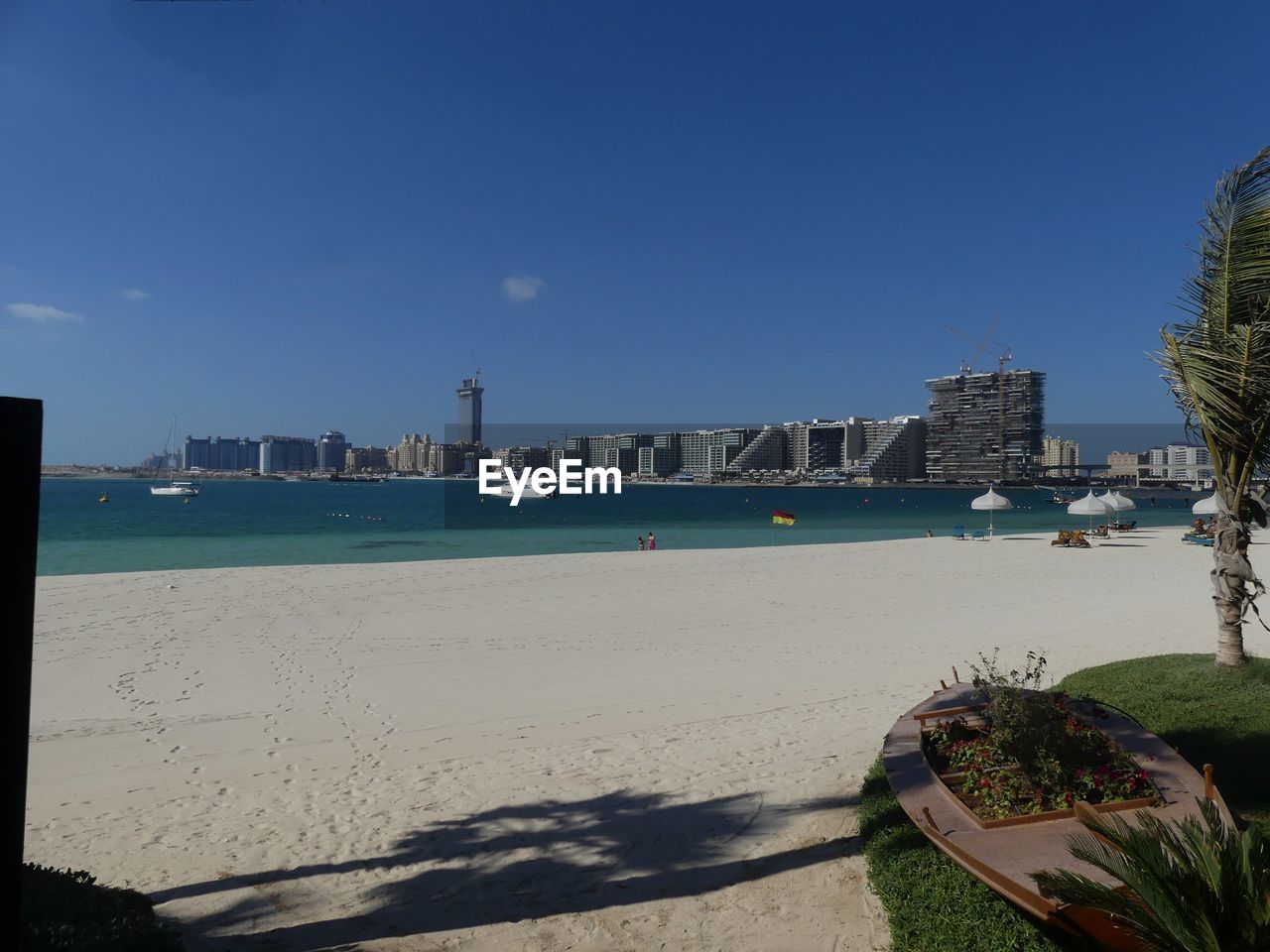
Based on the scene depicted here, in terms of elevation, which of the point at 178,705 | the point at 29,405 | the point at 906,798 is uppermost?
the point at 29,405

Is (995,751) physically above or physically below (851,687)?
above

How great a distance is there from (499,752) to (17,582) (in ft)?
16.9

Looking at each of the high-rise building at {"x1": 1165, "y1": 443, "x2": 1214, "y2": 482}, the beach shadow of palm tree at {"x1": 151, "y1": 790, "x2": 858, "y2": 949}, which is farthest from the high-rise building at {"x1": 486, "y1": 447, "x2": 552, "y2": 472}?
the beach shadow of palm tree at {"x1": 151, "y1": 790, "x2": 858, "y2": 949}

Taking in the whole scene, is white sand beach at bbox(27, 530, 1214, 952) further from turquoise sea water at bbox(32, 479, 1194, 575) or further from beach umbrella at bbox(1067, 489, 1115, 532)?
turquoise sea water at bbox(32, 479, 1194, 575)

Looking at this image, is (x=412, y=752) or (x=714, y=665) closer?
(x=412, y=752)

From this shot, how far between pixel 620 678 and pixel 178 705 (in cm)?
516

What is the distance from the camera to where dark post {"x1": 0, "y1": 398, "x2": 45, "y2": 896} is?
104 inches

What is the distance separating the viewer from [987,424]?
160m

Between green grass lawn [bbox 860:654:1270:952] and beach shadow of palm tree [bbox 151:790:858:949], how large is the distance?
489 millimetres

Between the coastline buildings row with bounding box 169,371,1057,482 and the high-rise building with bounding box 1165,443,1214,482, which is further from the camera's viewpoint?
the coastline buildings row with bounding box 169,371,1057,482

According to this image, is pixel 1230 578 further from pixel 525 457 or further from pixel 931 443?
pixel 931 443

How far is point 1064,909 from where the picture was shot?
316 cm

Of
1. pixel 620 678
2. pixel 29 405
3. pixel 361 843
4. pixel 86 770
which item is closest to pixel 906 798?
pixel 361 843

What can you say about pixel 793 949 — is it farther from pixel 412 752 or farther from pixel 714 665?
pixel 714 665
